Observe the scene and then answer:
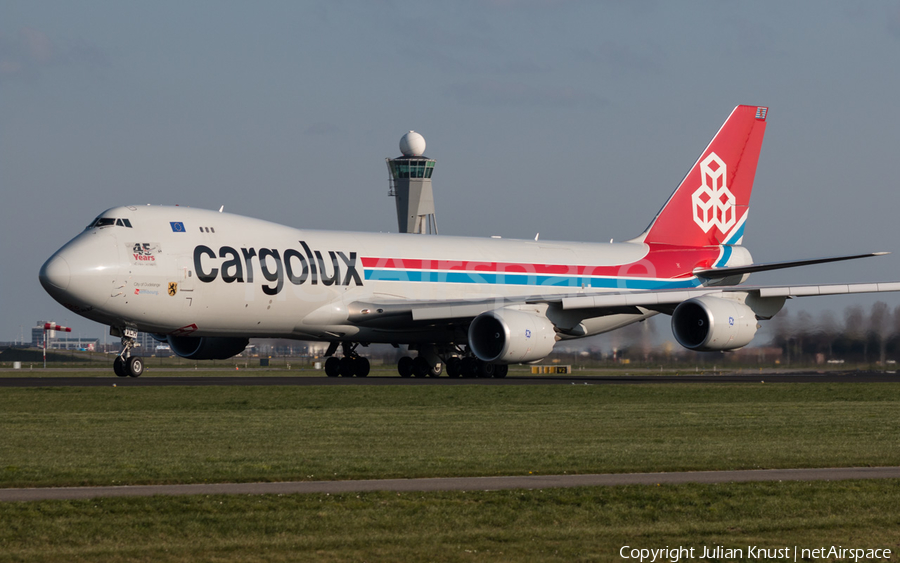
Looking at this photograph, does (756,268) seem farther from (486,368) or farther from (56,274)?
(56,274)

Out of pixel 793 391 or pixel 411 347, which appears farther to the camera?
pixel 411 347

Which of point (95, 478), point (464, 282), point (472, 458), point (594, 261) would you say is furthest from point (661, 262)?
point (95, 478)

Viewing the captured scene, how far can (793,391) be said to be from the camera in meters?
30.3

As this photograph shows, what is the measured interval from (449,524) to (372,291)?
85.6 ft

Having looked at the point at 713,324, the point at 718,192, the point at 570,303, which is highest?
the point at 718,192

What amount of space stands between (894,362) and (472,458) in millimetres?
35482

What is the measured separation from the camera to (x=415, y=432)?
18.5 m

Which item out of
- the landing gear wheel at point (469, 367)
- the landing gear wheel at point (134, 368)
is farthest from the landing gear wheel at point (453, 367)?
the landing gear wheel at point (134, 368)

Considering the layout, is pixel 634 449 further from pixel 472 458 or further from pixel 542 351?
pixel 542 351

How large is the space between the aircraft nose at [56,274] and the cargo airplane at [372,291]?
0.04 meters

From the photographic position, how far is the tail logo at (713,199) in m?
45.1

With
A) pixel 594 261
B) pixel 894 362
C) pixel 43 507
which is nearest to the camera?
pixel 43 507

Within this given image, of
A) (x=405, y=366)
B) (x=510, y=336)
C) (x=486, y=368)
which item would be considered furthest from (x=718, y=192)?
(x=510, y=336)

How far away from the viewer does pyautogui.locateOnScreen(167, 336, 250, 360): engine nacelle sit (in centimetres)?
3725
